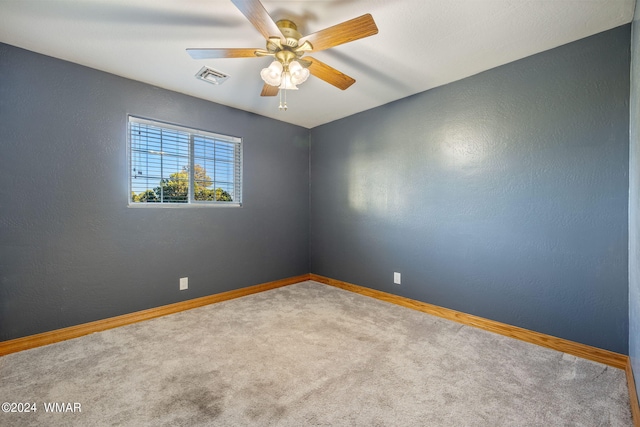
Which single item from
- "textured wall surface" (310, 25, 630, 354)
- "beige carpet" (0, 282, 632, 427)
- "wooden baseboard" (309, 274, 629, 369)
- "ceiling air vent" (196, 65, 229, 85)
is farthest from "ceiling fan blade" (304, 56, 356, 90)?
"wooden baseboard" (309, 274, 629, 369)

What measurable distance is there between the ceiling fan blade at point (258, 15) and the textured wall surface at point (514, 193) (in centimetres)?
198

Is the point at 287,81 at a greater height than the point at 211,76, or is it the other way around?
the point at 211,76

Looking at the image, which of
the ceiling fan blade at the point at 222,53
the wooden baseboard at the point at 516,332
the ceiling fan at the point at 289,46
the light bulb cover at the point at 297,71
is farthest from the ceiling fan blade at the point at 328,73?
the wooden baseboard at the point at 516,332

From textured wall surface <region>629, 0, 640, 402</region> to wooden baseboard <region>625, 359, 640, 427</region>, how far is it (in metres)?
0.07

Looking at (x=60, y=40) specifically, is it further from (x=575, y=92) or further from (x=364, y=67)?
(x=575, y=92)

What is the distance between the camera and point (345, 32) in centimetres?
159

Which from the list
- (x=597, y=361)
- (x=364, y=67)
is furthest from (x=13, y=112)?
(x=597, y=361)

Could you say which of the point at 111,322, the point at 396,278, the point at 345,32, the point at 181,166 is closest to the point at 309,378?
the point at 396,278

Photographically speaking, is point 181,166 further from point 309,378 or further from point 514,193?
point 514,193

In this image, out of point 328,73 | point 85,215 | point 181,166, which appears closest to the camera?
point 328,73

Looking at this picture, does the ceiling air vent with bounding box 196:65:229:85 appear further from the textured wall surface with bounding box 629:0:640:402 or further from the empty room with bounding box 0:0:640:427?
the textured wall surface with bounding box 629:0:640:402

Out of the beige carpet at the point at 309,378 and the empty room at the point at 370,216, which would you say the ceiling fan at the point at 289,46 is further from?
the beige carpet at the point at 309,378

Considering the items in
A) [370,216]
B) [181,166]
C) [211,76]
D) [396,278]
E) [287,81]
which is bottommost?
[396,278]

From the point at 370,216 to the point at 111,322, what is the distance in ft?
9.66
